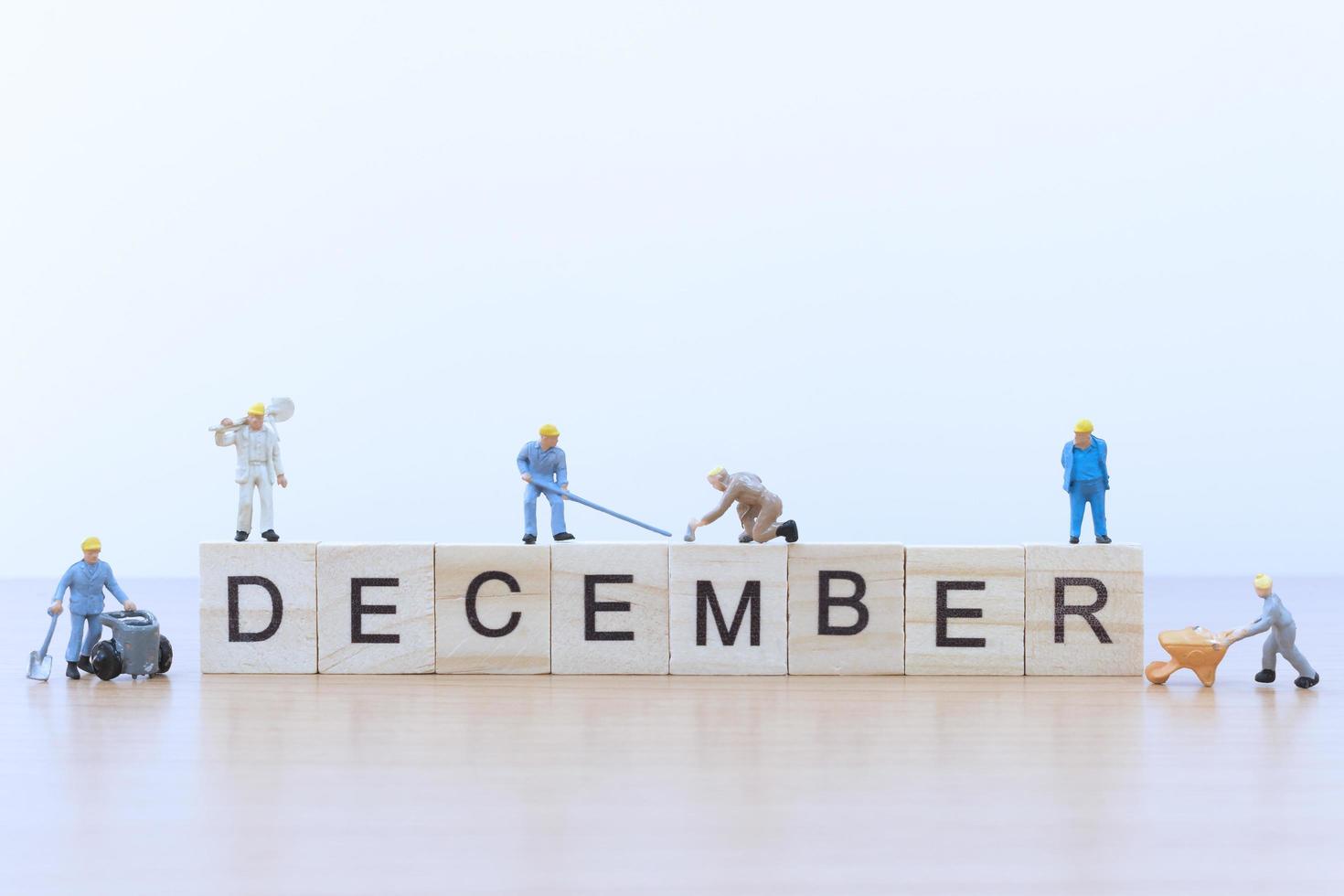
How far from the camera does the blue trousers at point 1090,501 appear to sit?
5957 millimetres

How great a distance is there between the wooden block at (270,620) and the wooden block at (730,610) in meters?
1.68

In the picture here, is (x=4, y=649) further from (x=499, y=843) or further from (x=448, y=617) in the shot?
(x=499, y=843)

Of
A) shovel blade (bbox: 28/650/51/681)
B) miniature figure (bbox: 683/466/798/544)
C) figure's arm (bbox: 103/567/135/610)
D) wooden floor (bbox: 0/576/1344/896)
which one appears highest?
miniature figure (bbox: 683/466/798/544)

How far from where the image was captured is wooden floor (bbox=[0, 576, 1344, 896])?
10.0 ft

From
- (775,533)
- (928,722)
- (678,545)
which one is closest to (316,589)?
(678,545)

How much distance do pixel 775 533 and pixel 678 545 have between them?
0.45 metres

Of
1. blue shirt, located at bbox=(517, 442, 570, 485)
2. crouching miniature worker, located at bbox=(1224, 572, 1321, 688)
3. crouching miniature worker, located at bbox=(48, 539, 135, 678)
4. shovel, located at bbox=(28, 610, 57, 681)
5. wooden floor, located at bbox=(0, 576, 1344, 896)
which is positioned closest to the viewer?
wooden floor, located at bbox=(0, 576, 1344, 896)

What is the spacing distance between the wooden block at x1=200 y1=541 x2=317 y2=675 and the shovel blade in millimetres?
657

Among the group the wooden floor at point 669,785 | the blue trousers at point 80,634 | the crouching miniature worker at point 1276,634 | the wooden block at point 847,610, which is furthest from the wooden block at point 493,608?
the crouching miniature worker at point 1276,634

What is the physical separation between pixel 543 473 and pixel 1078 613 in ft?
8.53

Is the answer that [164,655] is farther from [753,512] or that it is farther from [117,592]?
[753,512]

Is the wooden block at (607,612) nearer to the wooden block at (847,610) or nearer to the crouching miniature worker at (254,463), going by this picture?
the wooden block at (847,610)

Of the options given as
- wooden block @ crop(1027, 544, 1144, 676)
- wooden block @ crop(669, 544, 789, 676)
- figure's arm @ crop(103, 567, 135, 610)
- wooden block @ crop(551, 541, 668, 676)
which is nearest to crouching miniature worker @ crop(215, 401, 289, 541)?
figure's arm @ crop(103, 567, 135, 610)

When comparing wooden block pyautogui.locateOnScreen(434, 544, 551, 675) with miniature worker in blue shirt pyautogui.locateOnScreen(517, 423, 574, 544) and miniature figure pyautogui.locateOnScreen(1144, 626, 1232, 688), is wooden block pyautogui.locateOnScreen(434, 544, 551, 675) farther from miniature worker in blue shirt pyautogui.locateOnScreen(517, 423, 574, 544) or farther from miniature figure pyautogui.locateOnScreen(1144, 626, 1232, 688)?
miniature figure pyautogui.locateOnScreen(1144, 626, 1232, 688)
